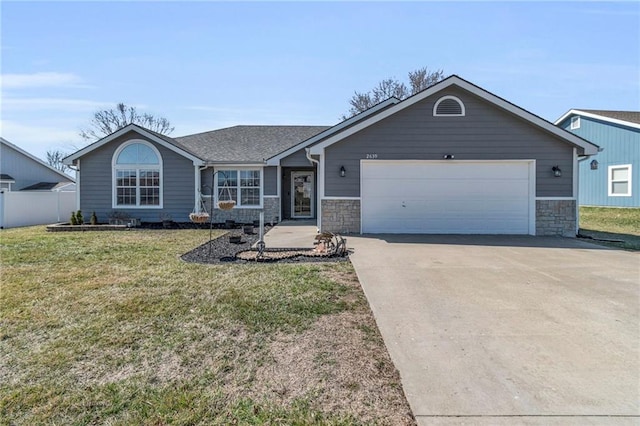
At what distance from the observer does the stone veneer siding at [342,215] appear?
1249 centimetres

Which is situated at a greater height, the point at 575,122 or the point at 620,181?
the point at 575,122

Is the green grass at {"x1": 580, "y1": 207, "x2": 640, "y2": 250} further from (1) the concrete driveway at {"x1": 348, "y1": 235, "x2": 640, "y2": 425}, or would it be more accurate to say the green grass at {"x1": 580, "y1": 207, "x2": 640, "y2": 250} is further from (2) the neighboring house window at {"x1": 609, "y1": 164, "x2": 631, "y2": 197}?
(1) the concrete driveway at {"x1": 348, "y1": 235, "x2": 640, "y2": 425}

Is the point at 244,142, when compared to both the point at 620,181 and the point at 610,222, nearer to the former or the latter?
the point at 610,222

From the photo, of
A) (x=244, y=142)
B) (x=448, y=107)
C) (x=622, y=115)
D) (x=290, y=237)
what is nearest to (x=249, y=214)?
(x=244, y=142)

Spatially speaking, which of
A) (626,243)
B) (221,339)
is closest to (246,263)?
(221,339)

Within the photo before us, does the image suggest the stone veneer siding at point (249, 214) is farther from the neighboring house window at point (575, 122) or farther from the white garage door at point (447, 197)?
the neighboring house window at point (575, 122)

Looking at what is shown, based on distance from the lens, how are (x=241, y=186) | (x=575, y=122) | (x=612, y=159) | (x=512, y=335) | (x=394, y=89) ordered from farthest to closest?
(x=394, y=89) → (x=575, y=122) → (x=612, y=159) → (x=241, y=186) → (x=512, y=335)

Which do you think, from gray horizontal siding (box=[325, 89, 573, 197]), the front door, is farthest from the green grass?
the front door

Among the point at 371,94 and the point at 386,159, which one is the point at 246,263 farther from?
the point at 371,94

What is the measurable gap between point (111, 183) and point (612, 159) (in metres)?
23.7

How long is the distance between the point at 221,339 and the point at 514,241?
30.9 feet

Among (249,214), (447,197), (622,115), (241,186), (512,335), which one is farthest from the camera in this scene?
(622,115)

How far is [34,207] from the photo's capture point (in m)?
19.5

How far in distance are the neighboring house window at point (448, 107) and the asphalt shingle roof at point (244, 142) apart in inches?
310
